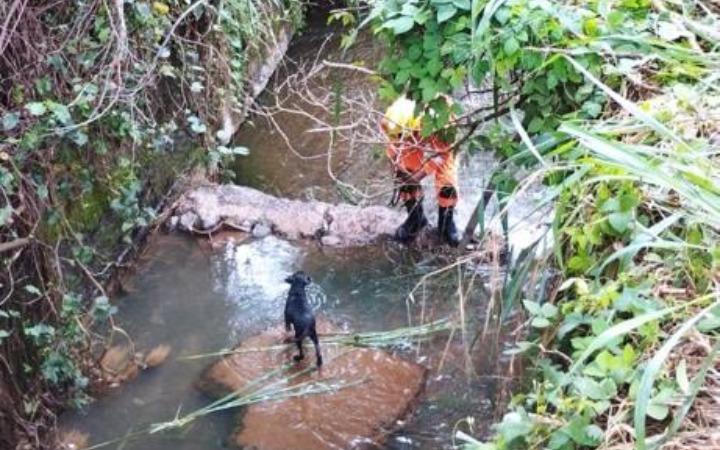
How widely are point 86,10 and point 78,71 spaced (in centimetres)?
30

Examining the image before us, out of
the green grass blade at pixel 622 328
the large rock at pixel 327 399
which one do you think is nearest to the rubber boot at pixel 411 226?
the large rock at pixel 327 399

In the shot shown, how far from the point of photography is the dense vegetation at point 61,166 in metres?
3.78

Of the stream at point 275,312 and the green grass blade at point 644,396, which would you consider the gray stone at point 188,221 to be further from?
the green grass blade at point 644,396

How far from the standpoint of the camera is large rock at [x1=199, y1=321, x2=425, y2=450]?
438 centimetres

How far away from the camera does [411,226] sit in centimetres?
610

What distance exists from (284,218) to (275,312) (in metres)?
1.06

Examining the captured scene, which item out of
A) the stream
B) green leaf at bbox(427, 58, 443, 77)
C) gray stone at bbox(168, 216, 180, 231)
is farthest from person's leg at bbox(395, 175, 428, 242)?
green leaf at bbox(427, 58, 443, 77)

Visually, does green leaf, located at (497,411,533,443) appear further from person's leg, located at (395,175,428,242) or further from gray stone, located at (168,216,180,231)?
gray stone, located at (168,216,180,231)

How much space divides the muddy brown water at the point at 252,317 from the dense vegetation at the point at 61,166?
0.32 meters

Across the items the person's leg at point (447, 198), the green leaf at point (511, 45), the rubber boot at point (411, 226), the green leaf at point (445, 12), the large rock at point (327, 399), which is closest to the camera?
the green leaf at point (511, 45)

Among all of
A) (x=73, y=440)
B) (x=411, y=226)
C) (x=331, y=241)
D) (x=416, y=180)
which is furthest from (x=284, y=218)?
(x=73, y=440)

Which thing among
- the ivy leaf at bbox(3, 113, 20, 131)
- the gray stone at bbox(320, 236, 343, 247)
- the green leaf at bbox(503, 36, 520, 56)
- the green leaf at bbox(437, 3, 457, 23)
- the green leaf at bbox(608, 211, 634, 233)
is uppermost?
the green leaf at bbox(437, 3, 457, 23)

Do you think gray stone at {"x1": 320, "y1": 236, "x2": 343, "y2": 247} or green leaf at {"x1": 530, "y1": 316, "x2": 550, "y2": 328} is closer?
green leaf at {"x1": 530, "y1": 316, "x2": 550, "y2": 328}

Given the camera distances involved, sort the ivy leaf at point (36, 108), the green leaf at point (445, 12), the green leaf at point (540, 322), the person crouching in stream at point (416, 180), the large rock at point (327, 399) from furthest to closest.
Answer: the person crouching in stream at point (416, 180) < the large rock at point (327, 399) < the ivy leaf at point (36, 108) < the green leaf at point (445, 12) < the green leaf at point (540, 322)
